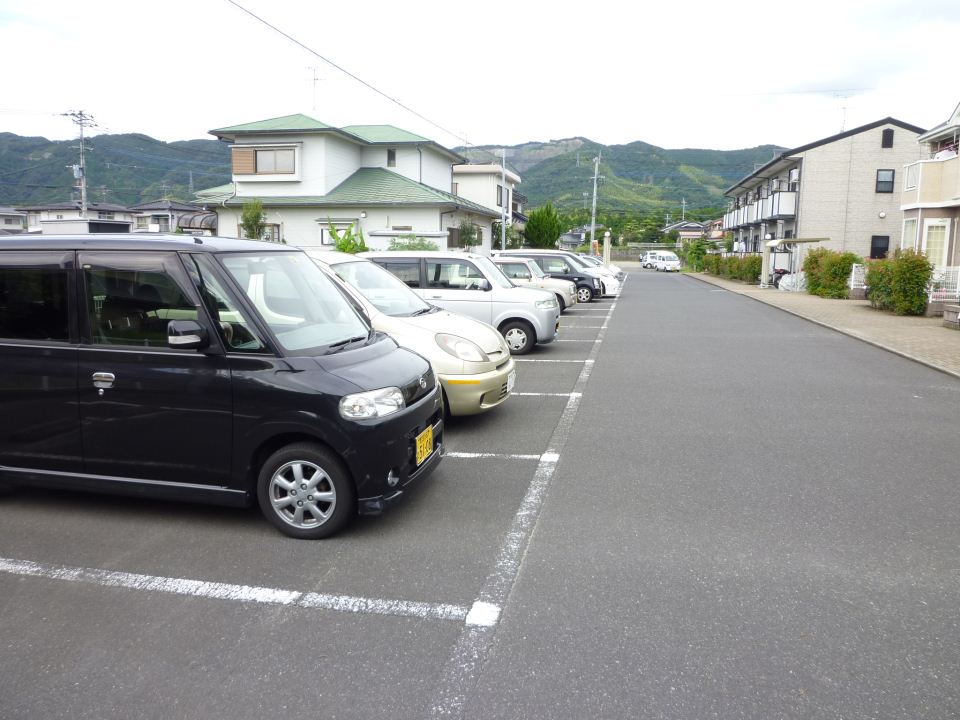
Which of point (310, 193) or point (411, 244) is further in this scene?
point (310, 193)

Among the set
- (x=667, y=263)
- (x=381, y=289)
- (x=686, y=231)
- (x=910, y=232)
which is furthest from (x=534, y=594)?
(x=686, y=231)

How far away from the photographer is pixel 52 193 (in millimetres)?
61500

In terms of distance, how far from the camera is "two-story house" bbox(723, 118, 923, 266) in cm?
3831

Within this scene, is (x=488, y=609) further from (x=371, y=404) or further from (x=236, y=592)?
(x=371, y=404)

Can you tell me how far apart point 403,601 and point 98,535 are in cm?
208

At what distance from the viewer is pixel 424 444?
4773 millimetres

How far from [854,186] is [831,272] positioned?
15.3 m

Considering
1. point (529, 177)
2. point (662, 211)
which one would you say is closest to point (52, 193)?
point (529, 177)

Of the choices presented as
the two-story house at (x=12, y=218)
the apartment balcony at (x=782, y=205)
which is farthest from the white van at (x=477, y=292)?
the two-story house at (x=12, y=218)

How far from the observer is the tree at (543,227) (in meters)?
52.2

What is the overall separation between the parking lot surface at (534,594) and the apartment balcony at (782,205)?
3734cm

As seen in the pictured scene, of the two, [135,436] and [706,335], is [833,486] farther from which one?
[706,335]

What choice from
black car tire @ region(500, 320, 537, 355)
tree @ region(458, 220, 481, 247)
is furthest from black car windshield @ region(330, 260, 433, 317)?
tree @ region(458, 220, 481, 247)

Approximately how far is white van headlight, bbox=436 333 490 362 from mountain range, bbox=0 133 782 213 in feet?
132
